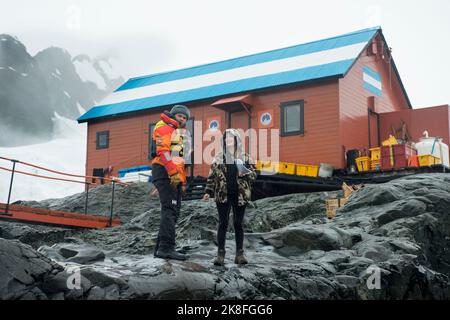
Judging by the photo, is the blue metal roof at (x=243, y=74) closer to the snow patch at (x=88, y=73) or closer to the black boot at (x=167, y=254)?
the black boot at (x=167, y=254)

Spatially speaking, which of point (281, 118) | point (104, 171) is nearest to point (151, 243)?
point (281, 118)

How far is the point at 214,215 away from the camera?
13.2 metres

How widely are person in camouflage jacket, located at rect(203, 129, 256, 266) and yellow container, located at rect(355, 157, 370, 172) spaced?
11.2 meters

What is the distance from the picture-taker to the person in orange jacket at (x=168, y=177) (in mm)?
7793

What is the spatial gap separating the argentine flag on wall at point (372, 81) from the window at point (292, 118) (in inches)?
124

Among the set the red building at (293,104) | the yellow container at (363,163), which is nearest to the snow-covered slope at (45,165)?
the red building at (293,104)

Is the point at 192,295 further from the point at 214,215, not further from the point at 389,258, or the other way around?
the point at 214,215

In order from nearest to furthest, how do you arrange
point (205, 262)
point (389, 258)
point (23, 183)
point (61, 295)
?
point (61, 295) < point (205, 262) < point (389, 258) < point (23, 183)

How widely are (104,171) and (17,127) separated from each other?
58.5m

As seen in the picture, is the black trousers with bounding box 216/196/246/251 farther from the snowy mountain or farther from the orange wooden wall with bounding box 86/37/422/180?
the snowy mountain

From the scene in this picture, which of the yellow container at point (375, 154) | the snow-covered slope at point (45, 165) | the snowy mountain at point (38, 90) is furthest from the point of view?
the snowy mountain at point (38, 90)

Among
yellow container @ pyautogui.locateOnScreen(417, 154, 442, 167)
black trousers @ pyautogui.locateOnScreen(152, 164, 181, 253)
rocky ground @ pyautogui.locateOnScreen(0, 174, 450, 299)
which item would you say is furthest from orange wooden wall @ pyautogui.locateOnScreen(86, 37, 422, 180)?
black trousers @ pyautogui.locateOnScreen(152, 164, 181, 253)

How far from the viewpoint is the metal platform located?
13.2m
